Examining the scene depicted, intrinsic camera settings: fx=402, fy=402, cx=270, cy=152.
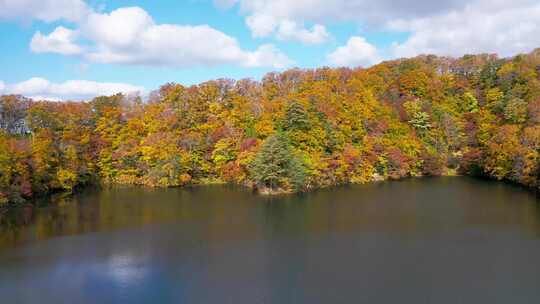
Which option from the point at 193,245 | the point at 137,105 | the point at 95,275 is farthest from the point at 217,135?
the point at 95,275

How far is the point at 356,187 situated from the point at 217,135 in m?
13.7

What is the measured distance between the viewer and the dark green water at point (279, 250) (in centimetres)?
1412

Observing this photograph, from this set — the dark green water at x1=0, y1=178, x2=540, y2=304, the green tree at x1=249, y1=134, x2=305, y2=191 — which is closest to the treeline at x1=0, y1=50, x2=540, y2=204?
the green tree at x1=249, y1=134, x2=305, y2=191

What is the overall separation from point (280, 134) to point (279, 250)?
636 inches

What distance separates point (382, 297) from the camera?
13.5 metres

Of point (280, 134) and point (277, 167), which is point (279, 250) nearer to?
point (277, 167)

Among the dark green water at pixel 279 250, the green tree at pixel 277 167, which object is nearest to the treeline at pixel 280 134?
the green tree at pixel 277 167

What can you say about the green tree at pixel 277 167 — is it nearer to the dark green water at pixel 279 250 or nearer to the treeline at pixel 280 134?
the treeline at pixel 280 134

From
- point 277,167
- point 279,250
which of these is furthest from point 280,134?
point 279,250

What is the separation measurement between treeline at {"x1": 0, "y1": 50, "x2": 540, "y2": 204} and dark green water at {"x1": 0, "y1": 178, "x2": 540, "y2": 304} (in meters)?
4.52

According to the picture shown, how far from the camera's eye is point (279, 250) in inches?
Answer: 717

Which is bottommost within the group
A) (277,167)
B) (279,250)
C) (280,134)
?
(279,250)

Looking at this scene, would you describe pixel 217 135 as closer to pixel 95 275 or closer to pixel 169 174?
pixel 169 174

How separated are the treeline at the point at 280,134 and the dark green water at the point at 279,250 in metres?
4.52
